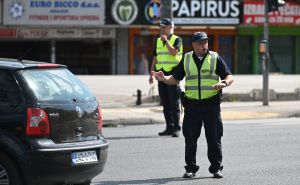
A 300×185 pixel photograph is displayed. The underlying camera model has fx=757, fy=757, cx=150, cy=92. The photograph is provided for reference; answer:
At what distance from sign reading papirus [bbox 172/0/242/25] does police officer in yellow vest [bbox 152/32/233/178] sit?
29.3 meters

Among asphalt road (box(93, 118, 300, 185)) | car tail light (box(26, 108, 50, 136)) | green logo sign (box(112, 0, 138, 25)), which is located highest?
green logo sign (box(112, 0, 138, 25))

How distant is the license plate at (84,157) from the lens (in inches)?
300

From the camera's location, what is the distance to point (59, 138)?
758cm

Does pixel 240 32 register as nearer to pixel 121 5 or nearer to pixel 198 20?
pixel 198 20

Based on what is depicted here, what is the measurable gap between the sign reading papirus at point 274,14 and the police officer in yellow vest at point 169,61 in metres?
26.8

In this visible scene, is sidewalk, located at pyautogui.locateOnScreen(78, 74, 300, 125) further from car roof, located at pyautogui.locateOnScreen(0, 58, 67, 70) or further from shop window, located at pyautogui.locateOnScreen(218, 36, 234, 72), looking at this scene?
shop window, located at pyautogui.locateOnScreen(218, 36, 234, 72)

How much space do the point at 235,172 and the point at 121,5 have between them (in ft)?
94.2

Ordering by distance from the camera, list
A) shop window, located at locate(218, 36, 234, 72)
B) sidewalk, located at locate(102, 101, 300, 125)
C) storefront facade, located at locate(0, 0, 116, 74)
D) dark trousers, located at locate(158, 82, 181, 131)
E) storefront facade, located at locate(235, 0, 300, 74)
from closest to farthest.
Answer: dark trousers, located at locate(158, 82, 181, 131) < sidewalk, located at locate(102, 101, 300, 125) < storefront facade, located at locate(0, 0, 116, 74) < storefront facade, located at locate(235, 0, 300, 74) < shop window, located at locate(218, 36, 234, 72)

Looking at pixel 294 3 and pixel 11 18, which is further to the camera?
pixel 294 3

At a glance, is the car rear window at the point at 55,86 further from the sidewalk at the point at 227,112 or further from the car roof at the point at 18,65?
the sidewalk at the point at 227,112

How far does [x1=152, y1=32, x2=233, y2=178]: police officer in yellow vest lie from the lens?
942cm

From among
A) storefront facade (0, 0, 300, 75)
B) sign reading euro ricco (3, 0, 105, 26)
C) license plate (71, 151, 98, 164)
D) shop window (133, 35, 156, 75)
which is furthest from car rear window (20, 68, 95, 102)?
shop window (133, 35, 156, 75)

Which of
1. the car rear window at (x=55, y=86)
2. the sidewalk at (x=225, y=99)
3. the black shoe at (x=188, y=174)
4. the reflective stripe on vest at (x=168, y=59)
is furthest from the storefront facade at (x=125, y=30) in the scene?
the car rear window at (x=55, y=86)

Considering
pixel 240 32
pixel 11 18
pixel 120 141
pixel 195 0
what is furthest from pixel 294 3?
pixel 120 141
